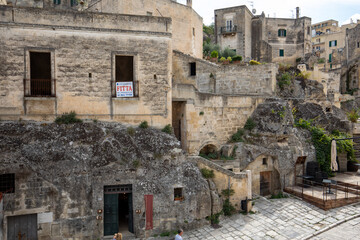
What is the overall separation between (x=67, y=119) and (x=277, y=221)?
10266mm

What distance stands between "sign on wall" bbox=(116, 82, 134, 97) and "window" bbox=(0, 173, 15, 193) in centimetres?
525

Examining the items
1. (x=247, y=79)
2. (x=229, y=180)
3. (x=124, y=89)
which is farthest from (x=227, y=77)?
(x=124, y=89)

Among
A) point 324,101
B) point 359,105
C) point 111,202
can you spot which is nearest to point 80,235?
point 111,202

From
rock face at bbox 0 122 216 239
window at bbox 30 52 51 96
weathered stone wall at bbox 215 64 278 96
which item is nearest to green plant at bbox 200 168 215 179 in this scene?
rock face at bbox 0 122 216 239

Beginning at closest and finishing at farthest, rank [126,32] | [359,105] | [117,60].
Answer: [126,32] < [117,60] < [359,105]

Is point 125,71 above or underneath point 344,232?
above

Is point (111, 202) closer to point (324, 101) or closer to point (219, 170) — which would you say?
point (219, 170)

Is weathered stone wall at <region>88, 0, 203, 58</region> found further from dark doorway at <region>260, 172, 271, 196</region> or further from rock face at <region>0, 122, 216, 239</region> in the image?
dark doorway at <region>260, 172, 271, 196</region>

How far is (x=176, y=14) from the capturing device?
19.8 m

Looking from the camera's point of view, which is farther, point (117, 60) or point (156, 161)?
point (117, 60)

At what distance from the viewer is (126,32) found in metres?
12.5

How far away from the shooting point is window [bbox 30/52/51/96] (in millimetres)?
11891

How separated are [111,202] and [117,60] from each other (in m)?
6.66

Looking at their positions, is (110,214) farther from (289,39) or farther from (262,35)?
(289,39)
